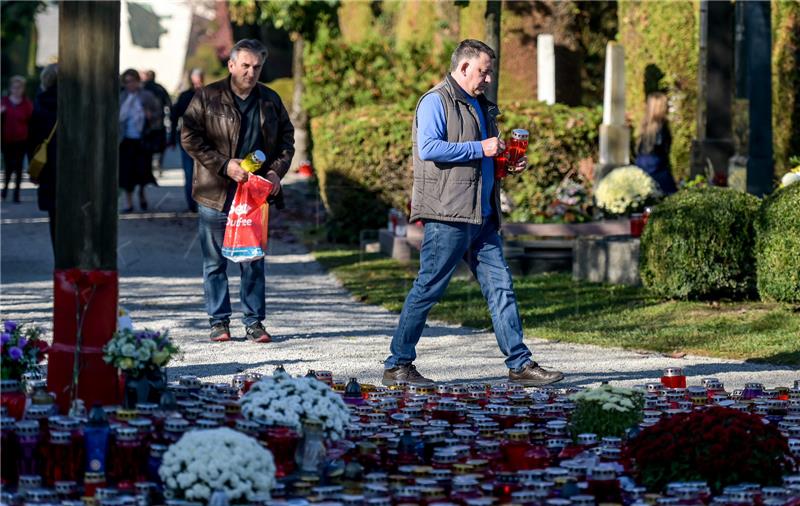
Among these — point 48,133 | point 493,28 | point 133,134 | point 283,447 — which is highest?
point 493,28

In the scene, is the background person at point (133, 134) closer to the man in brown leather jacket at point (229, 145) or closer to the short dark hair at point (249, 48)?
the man in brown leather jacket at point (229, 145)

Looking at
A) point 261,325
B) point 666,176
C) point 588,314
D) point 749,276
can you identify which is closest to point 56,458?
point 261,325

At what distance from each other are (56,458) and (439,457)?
1.58m

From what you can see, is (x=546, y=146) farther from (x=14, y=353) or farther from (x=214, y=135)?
(x=14, y=353)

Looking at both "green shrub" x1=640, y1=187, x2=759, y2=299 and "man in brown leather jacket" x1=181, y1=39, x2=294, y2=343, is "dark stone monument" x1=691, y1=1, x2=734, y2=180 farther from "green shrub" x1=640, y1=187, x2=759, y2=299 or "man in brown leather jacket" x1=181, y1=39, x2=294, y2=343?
"man in brown leather jacket" x1=181, y1=39, x2=294, y2=343

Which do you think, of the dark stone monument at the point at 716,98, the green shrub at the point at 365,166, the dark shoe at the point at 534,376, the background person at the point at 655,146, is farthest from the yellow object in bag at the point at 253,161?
the dark stone monument at the point at 716,98

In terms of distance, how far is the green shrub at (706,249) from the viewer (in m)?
12.2

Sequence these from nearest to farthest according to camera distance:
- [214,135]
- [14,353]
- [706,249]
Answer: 1. [14,353]
2. [214,135]
3. [706,249]

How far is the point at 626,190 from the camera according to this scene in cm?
1568

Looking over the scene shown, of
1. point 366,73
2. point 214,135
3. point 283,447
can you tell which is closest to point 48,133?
point 214,135

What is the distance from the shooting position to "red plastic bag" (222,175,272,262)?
9898 millimetres

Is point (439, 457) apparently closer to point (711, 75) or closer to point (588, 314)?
point (588, 314)

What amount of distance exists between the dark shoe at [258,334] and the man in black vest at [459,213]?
178 cm

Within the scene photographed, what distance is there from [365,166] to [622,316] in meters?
5.92
